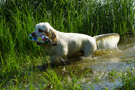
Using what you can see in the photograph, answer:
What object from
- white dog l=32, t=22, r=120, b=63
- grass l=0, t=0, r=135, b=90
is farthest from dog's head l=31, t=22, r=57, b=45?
grass l=0, t=0, r=135, b=90

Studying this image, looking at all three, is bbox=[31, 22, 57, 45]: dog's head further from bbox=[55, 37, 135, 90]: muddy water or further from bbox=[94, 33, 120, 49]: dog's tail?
bbox=[94, 33, 120, 49]: dog's tail

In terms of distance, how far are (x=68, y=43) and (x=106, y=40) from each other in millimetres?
1233

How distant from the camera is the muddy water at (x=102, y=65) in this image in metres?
3.71

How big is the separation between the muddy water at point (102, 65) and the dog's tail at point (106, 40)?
0.19 meters

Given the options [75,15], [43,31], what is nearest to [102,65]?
[43,31]

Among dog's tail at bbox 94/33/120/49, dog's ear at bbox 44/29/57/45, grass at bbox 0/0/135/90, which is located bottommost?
dog's tail at bbox 94/33/120/49

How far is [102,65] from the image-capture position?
4676 mm

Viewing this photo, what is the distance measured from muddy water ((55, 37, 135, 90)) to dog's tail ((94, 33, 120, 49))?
189 mm

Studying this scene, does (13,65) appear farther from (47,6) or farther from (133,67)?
(47,6)

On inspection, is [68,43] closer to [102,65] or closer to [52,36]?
[52,36]

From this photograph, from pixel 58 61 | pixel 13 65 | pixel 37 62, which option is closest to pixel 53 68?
pixel 58 61

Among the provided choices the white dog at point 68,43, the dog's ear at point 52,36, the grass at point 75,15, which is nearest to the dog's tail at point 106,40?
the white dog at point 68,43

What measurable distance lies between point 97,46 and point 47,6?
2.24m

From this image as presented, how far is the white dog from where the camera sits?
4.67 m
